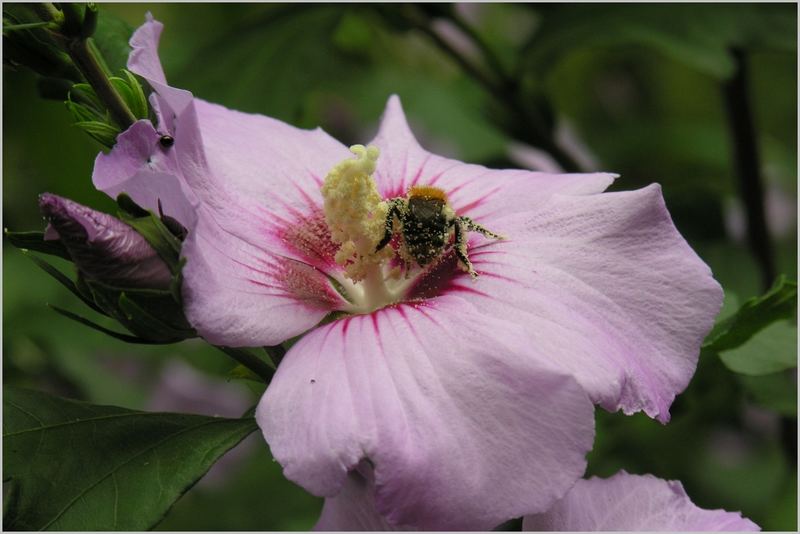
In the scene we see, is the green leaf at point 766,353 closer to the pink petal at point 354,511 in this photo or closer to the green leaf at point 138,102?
the pink petal at point 354,511

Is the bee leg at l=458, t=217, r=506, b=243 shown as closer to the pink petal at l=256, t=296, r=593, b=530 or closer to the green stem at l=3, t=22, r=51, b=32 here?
the pink petal at l=256, t=296, r=593, b=530

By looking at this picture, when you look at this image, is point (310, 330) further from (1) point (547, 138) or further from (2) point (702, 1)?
(2) point (702, 1)

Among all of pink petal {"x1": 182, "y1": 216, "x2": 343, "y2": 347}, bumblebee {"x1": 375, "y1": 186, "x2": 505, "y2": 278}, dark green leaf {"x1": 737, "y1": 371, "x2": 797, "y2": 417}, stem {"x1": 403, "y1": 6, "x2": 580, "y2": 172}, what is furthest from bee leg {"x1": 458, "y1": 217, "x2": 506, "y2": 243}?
stem {"x1": 403, "y1": 6, "x2": 580, "y2": 172}

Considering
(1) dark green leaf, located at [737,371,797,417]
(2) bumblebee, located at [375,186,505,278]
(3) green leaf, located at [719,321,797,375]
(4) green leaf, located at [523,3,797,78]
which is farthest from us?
(4) green leaf, located at [523,3,797,78]

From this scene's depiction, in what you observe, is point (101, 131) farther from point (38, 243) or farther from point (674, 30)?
point (674, 30)

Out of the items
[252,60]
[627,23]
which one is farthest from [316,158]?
[627,23]

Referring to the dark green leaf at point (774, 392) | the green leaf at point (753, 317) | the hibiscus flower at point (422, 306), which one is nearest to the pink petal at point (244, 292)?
the hibiscus flower at point (422, 306)
